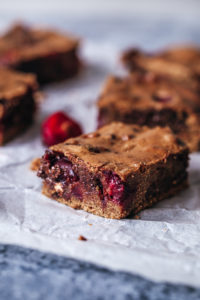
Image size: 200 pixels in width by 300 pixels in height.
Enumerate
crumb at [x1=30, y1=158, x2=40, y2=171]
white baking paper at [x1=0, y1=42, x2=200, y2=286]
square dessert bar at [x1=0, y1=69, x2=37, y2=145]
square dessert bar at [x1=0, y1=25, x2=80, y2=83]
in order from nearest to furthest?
white baking paper at [x1=0, y1=42, x2=200, y2=286]
crumb at [x1=30, y1=158, x2=40, y2=171]
square dessert bar at [x1=0, y1=69, x2=37, y2=145]
square dessert bar at [x1=0, y1=25, x2=80, y2=83]

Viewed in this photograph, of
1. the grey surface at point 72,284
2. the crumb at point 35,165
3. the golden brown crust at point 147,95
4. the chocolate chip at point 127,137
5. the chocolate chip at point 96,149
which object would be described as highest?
the golden brown crust at point 147,95

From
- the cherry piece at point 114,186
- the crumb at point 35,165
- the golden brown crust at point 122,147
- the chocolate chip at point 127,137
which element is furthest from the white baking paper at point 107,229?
the chocolate chip at point 127,137

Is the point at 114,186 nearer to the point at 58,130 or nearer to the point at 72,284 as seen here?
Answer: the point at 72,284

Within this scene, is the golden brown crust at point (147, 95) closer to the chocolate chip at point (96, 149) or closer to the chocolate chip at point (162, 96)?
the chocolate chip at point (162, 96)

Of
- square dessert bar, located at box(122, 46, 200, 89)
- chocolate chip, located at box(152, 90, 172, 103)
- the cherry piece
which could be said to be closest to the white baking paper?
the cherry piece

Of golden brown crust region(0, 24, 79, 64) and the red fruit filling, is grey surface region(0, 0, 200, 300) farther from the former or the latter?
golden brown crust region(0, 24, 79, 64)

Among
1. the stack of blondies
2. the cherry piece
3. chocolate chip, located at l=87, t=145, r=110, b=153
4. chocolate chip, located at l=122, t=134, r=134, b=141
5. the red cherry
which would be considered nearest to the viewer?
the cherry piece

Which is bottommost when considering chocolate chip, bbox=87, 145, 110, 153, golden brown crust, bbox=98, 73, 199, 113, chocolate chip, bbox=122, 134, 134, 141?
chocolate chip, bbox=87, 145, 110, 153
